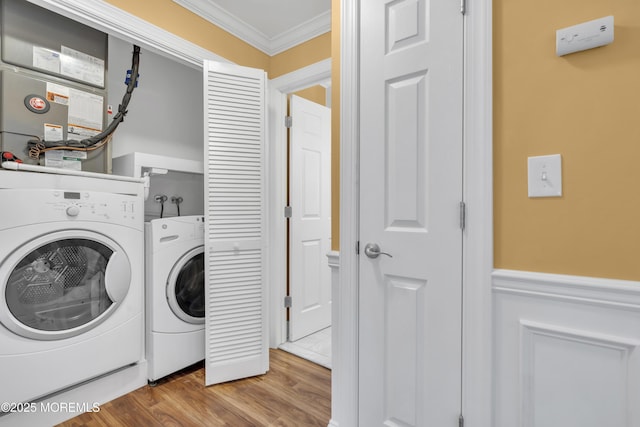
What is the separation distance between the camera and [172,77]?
8.93ft

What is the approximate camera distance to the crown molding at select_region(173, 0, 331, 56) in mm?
2068

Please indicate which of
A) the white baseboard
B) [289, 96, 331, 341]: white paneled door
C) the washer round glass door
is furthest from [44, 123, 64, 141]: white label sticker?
the white baseboard

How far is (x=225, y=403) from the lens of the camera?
5.75 feet

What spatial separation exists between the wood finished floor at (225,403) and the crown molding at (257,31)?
2.49m

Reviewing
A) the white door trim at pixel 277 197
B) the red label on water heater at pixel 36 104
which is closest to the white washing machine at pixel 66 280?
the red label on water heater at pixel 36 104

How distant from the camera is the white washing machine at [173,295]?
191 cm

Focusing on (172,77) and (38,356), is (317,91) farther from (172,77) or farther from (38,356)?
(38,356)

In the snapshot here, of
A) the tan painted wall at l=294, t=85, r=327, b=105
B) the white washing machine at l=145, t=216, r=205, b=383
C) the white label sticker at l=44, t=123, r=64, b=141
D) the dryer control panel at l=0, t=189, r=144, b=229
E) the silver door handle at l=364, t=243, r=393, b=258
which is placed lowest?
the white washing machine at l=145, t=216, r=205, b=383

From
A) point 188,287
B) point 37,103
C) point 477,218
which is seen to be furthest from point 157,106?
point 477,218

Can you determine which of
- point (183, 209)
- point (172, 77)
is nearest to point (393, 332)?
point (183, 209)

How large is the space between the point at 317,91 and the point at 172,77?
1.39 meters

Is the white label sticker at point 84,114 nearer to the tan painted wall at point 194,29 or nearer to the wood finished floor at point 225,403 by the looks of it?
the tan painted wall at point 194,29

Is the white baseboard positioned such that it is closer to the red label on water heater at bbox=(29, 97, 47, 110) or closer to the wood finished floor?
the wood finished floor

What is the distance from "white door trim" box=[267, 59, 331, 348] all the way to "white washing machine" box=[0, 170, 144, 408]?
974 millimetres
